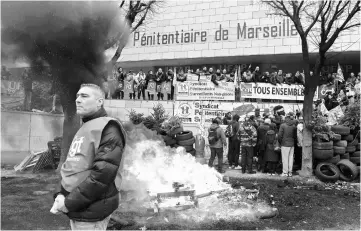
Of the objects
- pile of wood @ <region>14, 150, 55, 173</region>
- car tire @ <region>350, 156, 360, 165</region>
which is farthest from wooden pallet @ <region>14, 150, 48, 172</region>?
car tire @ <region>350, 156, 360, 165</region>

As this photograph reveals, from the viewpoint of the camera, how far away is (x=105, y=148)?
2.28 metres

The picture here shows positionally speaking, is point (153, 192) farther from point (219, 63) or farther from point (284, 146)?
point (219, 63)

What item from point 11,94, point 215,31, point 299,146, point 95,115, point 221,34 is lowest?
point 299,146

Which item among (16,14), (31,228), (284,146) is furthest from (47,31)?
(284,146)

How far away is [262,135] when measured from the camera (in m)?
9.40

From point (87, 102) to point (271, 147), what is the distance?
7.65m

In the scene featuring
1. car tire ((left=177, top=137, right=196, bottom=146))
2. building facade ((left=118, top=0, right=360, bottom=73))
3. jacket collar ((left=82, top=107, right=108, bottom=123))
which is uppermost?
building facade ((left=118, top=0, right=360, bottom=73))

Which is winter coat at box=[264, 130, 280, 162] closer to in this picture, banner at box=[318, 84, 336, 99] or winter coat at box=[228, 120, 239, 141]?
winter coat at box=[228, 120, 239, 141]

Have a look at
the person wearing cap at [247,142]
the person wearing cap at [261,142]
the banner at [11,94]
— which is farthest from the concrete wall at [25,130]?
the person wearing cap at [261,142]

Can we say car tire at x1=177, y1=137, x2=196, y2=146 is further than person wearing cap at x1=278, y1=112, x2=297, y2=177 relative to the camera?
Yes

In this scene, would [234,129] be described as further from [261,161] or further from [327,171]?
[327,171]

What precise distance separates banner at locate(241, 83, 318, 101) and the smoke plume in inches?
305

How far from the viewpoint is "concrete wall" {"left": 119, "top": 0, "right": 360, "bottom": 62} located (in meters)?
18.8

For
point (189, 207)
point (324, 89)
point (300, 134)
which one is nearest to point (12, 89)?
point (189, 207)
